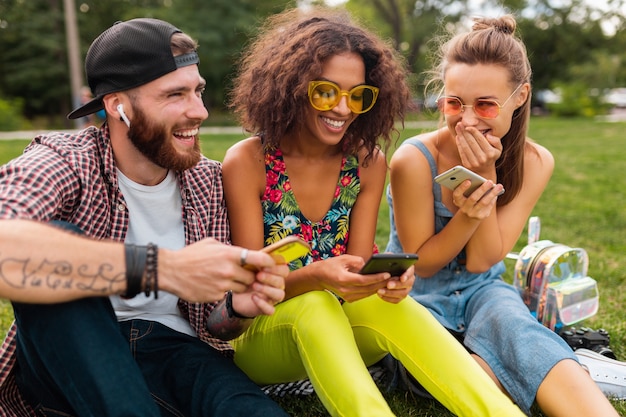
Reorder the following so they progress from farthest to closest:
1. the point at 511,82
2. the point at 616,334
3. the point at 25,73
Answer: the point at 25,73
the point at 616,334
the point at 511,82

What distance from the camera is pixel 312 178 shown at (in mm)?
3090

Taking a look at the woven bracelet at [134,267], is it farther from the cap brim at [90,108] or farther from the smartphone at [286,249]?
the cap brim at [90,108]

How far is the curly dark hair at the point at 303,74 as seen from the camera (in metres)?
2.90

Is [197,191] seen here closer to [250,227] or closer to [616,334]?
[250,227]

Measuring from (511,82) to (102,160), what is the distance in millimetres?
1902

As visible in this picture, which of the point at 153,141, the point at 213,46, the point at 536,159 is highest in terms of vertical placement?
the point at 153,141

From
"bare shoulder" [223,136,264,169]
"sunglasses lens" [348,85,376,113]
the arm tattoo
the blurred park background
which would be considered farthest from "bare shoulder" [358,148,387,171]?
the blurred park background

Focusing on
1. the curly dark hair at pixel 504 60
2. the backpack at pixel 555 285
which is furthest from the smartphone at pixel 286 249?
the backpack at pixel 555 285

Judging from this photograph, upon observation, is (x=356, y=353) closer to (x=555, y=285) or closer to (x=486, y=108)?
(x=486, y=108)

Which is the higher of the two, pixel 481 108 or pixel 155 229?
pixel 481 108

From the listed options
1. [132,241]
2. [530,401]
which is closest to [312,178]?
[132,241]

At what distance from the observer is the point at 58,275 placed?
1.94 m

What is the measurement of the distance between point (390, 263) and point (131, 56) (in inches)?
49.4

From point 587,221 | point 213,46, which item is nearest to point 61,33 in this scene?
point 213,46
